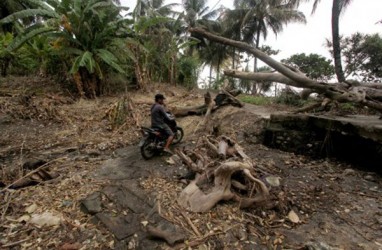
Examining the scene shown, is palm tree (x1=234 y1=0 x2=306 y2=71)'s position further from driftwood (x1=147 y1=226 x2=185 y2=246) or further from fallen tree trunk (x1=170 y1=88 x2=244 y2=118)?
driftwood (x1=147 y1=226 x2=185 y2=246)

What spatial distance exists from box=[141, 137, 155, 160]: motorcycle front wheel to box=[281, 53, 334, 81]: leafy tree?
1474cm

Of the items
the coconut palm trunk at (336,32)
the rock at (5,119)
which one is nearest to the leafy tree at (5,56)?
the rock at (5,119)

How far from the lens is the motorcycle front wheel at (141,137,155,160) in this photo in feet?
15.6

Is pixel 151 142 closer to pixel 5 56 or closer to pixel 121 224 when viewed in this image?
pixel 121 224

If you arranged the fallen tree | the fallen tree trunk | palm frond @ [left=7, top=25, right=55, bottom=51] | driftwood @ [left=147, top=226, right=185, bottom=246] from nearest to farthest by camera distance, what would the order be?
driftwood @ [left=147, top=226, right=185, bottom=246] < the fallen tree < palm frond @ [left=7, top=25, right=55, bottom=51] < the fallen tree trunk

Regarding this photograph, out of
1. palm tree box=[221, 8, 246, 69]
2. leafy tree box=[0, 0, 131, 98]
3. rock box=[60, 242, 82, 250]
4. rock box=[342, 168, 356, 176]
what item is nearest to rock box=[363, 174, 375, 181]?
rock box=[342, 168, 356, 176]

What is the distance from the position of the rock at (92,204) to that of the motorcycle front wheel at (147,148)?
4.94ft

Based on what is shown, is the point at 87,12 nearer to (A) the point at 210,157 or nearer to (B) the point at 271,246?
(A) the point at 210,157

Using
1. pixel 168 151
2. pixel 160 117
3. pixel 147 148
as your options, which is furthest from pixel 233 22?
pixel 147 148

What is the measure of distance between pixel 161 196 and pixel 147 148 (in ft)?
5.30

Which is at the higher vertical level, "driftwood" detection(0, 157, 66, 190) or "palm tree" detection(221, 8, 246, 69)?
"palm tree" detection(221, 8, 246, 69)

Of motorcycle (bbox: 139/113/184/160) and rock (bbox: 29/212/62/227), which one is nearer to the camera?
rock (bbox: 29/212/62/227)

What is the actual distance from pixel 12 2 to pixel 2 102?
12.8m

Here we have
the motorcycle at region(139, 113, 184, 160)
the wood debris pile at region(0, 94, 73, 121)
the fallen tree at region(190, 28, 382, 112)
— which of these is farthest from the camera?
the wood debris pile at region(0, 94, 73, 121)
